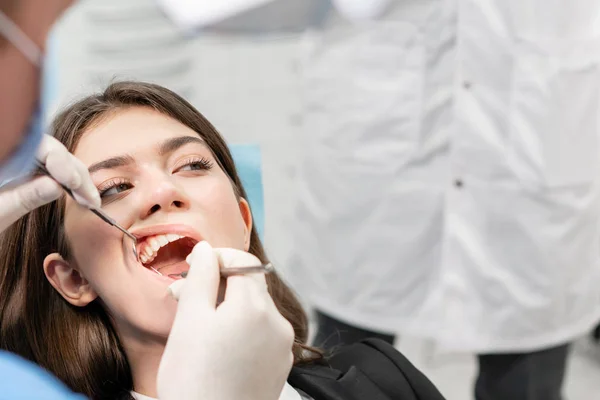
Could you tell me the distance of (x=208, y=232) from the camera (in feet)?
3.62

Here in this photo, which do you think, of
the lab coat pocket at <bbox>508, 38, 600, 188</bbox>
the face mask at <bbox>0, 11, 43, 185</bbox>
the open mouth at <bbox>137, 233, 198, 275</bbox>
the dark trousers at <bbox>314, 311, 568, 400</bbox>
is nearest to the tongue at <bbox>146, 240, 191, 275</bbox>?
the open mouth at <bbox>137, 233, 198, 275</bbox>

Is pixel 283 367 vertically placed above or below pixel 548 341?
above

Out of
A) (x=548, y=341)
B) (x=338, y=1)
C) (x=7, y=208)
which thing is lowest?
(x=548, y=341)

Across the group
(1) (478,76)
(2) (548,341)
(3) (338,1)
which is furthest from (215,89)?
(2) (548,341)

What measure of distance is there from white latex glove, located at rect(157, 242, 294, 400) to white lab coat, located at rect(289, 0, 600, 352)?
35.0 inches

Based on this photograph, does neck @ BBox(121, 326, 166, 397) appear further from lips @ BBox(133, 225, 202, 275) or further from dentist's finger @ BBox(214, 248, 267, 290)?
dentist's finger @ BBox(214, 248, 267, 290)

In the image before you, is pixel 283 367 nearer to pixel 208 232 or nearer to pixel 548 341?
pixel 208 232

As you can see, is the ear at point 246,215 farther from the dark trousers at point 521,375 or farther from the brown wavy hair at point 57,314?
the dark trousers at point 521,375

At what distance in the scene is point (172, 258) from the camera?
117cm

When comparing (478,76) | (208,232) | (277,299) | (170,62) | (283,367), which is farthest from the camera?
(170,62)

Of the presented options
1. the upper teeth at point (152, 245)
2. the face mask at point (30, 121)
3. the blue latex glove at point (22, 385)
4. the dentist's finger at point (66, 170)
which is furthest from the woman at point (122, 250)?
→ the face mask at point (30, 121)

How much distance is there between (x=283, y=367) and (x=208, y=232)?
0.28 m

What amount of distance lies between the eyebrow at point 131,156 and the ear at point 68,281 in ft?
0.48

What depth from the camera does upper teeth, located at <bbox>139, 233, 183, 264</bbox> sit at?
108 centimetres
